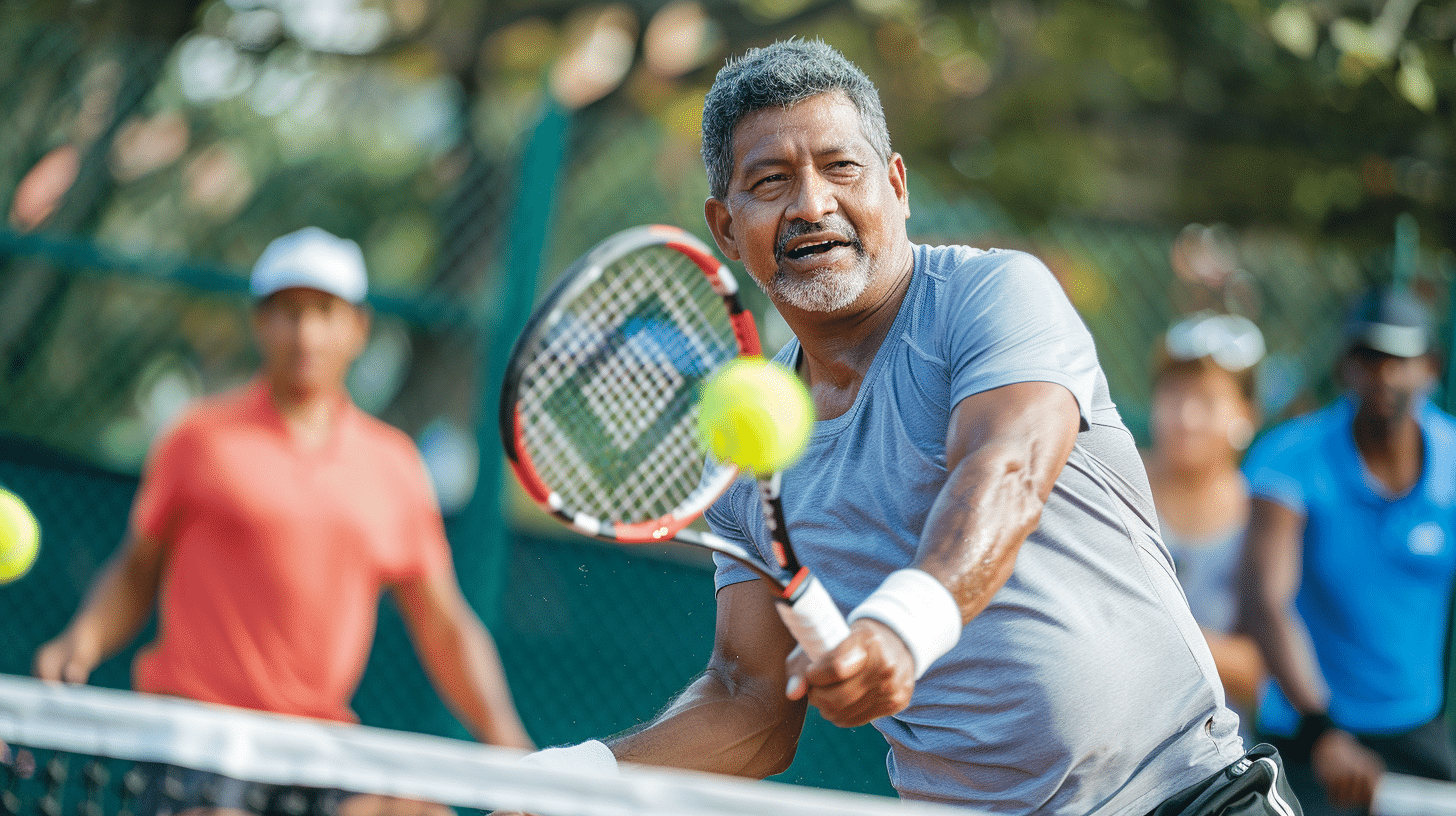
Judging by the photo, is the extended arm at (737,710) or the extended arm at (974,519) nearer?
the extended arm at (974,519)

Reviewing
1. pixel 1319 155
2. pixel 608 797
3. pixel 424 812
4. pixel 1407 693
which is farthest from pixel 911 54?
pixel 608 797

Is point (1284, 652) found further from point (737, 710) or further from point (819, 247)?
point (819, 247)

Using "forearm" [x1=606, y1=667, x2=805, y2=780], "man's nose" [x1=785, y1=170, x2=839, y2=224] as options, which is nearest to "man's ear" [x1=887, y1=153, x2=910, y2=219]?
"man's nose" [x1=785, y1=170, x2=839, y2=224]

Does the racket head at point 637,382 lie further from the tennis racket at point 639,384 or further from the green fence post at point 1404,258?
the green fence post at point 1404,258

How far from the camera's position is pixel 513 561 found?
18.1 feet

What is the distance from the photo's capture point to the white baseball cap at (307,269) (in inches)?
199

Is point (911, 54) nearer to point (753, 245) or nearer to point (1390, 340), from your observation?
point (1390, 340)

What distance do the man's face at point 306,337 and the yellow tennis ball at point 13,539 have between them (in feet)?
3.48

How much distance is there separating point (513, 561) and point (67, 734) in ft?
9.70

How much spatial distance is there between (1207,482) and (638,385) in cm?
275

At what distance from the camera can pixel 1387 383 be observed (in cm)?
512

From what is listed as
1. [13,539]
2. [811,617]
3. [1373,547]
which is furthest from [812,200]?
[1373,547]

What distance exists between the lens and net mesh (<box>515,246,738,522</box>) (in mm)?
2869

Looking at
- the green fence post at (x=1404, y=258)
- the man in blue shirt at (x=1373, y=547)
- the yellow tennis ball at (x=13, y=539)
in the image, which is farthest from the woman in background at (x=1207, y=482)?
the yellow tennis ball at (x=13, y=539)
